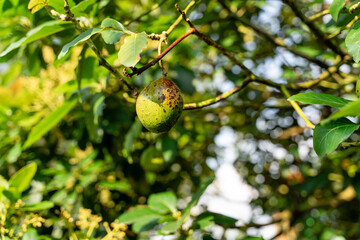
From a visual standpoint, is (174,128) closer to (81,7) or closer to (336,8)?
(81,7)

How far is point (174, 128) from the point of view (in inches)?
80.0

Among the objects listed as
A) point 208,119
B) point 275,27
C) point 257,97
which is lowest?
point 208,119

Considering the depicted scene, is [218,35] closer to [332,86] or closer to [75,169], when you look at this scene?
[332,86]

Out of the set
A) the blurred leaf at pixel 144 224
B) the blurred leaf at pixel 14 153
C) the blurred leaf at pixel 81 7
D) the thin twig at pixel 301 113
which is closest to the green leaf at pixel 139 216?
the blurred leaf at pixel 144 224

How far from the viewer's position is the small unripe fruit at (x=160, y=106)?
976 millimetres

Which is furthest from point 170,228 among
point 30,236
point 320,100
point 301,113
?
point 320,100

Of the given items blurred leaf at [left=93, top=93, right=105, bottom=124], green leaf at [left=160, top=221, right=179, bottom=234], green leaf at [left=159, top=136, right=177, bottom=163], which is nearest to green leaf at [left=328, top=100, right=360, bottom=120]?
green leaf at [left=160, top=221, right=179, bottom=234]

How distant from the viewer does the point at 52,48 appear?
2.02 metres

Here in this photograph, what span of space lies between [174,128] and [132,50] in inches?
46.9

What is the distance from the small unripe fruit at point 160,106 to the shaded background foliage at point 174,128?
330 mm

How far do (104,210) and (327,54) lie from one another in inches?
60.5

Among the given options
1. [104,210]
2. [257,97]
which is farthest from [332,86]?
[104,210]

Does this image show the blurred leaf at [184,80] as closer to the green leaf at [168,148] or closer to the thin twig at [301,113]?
the green leaf at [168,148]

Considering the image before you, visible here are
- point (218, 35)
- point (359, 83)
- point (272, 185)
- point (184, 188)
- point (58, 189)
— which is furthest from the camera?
point (272, 185)
